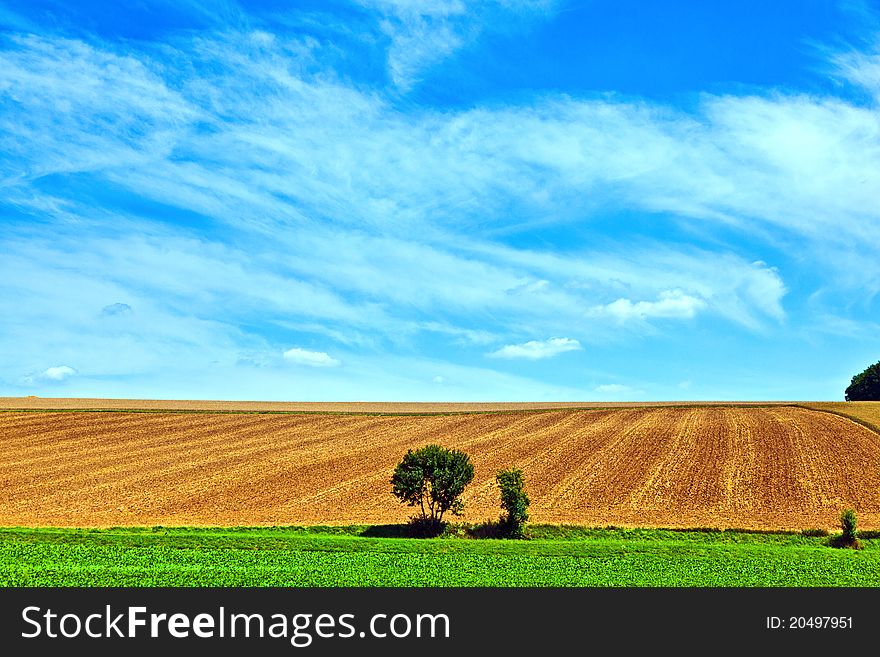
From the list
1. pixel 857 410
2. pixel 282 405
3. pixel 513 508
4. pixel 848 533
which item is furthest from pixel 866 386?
pixel 513 508

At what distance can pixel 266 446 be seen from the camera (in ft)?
234

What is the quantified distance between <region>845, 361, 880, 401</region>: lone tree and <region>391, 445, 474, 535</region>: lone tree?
10649 centimetres

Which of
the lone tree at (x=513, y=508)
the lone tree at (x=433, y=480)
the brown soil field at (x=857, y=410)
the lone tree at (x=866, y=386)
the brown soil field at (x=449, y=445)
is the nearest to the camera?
the lone tree at (x=513, y=508)

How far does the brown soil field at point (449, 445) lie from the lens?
47.0m

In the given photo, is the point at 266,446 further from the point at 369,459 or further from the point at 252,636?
the point at 252,636

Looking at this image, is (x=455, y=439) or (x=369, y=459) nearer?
(x=369, y=459)

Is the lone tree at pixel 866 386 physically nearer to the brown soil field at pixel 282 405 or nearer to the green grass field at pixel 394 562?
the brown soil field at pixel 282 405

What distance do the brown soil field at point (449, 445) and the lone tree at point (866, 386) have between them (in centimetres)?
4916

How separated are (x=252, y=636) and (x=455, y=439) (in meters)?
56.1

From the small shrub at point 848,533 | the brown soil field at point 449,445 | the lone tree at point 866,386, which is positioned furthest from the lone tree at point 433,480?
the lone tree at point 866,386

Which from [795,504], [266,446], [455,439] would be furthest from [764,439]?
[266,446]

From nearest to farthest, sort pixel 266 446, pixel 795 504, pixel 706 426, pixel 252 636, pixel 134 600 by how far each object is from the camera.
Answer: pixel 252 636 → pixel 134 600 → pixel 795 504 → pixel 266 446 → pixel 706 426

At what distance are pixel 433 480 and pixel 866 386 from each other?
111641mm

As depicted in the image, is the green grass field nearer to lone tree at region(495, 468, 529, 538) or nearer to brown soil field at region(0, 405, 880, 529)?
lone tree at region(495, 468, 529, 538)
